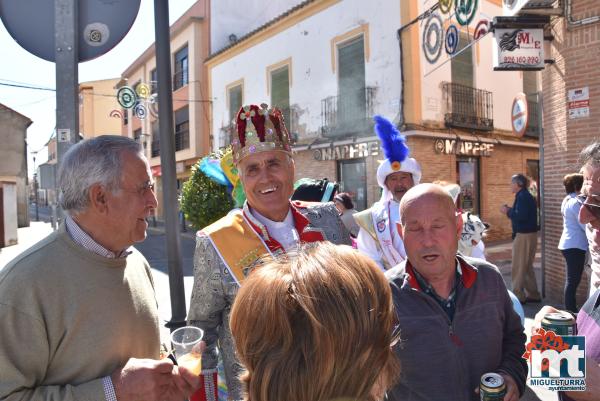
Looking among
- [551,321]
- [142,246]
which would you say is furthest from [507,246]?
[551,321]

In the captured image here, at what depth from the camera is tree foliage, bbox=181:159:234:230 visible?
6039 mm

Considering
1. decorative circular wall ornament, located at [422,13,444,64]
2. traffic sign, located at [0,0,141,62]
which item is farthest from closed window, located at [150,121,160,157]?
traffic sign, located at [0,0,141,62]

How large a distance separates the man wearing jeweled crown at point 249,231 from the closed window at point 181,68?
72.8ft

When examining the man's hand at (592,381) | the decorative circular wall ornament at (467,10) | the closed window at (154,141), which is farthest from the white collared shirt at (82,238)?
the closed window at (154,141)

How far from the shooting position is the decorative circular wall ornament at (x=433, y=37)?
37.5 feet

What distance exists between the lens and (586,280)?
6.23 metres

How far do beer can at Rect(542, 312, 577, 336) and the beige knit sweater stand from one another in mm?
1438

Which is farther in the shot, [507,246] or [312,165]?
[312,165]

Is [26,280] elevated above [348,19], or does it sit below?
below

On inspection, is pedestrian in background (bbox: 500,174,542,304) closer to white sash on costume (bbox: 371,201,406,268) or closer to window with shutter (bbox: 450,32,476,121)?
white sash on costume (bbox: 371,201,406,268)

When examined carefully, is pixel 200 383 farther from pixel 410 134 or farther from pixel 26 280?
pixel 410 134

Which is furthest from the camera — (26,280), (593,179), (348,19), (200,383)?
(348,19)

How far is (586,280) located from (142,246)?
13119 mm

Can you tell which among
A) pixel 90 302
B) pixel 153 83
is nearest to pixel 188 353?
pixel 90 302
